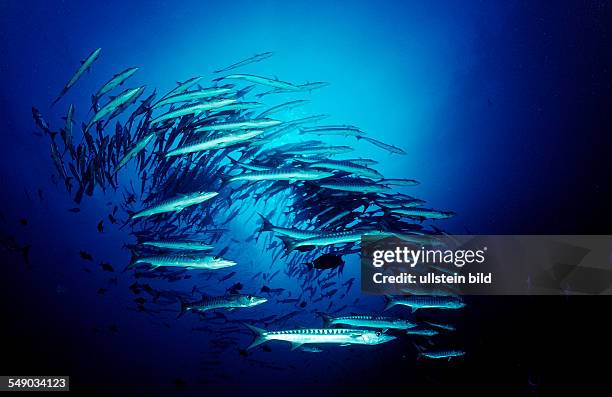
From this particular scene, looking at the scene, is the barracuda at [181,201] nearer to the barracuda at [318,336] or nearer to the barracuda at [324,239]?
the barracuda at [324,239]

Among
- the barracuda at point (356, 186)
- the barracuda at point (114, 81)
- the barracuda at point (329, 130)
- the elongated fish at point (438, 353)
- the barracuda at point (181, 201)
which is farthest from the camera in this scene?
the elongated fish at point (438, 353)

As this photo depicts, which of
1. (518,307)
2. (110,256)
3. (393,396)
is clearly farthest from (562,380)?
(110,256)

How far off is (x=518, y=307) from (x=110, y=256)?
25934 millimetres

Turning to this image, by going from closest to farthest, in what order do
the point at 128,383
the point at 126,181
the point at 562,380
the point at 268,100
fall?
the point at 268,100 < the point at 126,181 < the point at 562,380 < the point at 128,383

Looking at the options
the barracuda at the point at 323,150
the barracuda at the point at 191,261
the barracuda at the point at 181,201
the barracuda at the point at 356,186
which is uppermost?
the barracuda at the point at 323,150

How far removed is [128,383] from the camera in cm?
1723

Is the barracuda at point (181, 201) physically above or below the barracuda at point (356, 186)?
below

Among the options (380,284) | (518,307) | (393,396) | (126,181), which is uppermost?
(126,181)

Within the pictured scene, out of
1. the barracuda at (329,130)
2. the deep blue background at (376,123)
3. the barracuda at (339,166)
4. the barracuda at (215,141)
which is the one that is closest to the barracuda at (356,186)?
the barracuda at (339,166)

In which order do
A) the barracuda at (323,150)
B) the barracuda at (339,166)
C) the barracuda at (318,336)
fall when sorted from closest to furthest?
the barracuda at (318,336)
the barracuda at (339,166)
the barracuda at (323,150)

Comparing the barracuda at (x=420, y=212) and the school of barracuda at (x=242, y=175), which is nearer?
the school of barracuda at (x=242, y=175)

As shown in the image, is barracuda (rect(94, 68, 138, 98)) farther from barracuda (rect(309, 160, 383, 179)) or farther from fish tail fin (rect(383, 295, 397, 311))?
fish tail fin (rect(383, 295, 397, 311))

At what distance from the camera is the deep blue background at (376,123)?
29.6 ft

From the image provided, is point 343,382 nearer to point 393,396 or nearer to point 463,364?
point 393,396
